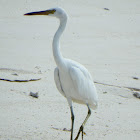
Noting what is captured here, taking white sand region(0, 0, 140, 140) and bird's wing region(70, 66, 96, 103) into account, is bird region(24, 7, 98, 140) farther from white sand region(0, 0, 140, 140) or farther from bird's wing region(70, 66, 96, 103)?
white sand region(0, 0, 140, 140)

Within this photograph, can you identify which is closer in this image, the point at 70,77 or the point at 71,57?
the point at 70,77

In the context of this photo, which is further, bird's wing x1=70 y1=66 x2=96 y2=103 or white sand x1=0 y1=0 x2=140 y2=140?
white sand x1=0 y1=0 x2=140 y2=140

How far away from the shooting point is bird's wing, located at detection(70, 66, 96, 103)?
193 inches

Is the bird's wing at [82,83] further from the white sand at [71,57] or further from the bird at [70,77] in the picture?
the white sand at [71,57]

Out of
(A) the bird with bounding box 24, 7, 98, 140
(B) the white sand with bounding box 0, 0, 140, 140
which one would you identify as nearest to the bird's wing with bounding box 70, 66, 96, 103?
(A) the bird with bounding box 24, 7, 98, 140

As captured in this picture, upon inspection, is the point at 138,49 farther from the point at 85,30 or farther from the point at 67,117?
the point at 67,117

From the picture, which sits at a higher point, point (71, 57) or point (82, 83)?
point (82, 83)

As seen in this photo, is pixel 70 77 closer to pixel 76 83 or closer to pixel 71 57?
pixel 76 83

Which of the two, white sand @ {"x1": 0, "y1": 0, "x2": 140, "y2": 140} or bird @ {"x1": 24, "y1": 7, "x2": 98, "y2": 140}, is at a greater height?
bird @ {"x1": 24, "y1": 7, "x2": 98, "y2": 140}

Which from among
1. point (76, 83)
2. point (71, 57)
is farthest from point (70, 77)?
point (71, 57)

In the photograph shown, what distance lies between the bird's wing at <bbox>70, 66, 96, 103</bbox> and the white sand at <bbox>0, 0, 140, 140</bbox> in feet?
2.03

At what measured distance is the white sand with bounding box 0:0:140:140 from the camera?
18.3 feet

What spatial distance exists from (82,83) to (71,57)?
463 cm

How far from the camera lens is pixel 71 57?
9.61 m
